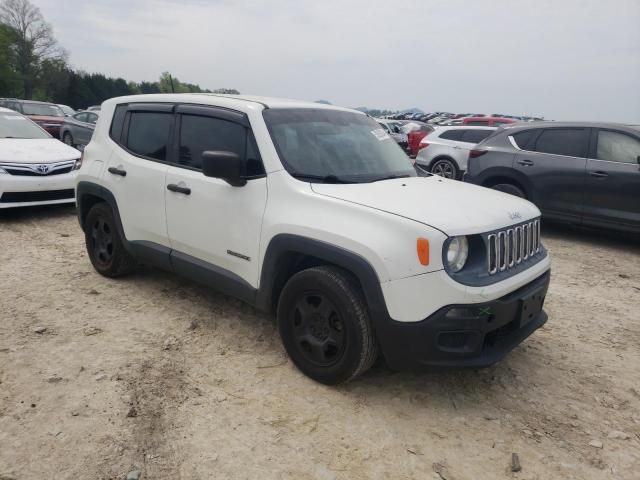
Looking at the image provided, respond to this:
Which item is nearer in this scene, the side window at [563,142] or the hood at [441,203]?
the hood at [441,203]

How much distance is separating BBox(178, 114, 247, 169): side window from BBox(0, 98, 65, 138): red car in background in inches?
599

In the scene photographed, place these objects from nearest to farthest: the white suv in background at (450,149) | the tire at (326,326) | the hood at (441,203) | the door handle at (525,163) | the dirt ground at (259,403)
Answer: the dirt ground at (259,403), the hood at (441,203), the tire at (326,326), the door handle at (525,163), the white suv in background at (450,149)

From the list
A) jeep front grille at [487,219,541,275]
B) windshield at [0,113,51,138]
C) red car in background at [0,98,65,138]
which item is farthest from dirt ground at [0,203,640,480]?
red car in background at [0,98,65,138]

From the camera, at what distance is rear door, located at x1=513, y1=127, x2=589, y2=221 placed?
686 centimetres

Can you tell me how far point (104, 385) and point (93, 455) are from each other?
0.66 meters

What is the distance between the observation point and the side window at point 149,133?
4.08 meters

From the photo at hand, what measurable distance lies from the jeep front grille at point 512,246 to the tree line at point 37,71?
52.2 m

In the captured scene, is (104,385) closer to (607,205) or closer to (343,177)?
(343,177)

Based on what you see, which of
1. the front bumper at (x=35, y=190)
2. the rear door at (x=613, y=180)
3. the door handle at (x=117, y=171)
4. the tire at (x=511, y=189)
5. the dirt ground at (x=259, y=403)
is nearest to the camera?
the dirt ground at (x=259, y=403)

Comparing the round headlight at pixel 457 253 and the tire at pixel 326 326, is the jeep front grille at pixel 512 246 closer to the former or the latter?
the round headlight at pixel 457 253

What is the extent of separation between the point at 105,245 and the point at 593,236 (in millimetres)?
6834

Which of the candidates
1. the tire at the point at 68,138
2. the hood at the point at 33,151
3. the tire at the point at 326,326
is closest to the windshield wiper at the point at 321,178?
the tire at the point at 326,326

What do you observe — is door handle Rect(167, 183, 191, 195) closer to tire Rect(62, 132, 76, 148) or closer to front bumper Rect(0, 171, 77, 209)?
front bumper Rect(0, 171, 77, 209)

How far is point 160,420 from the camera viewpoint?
2.77 metres
